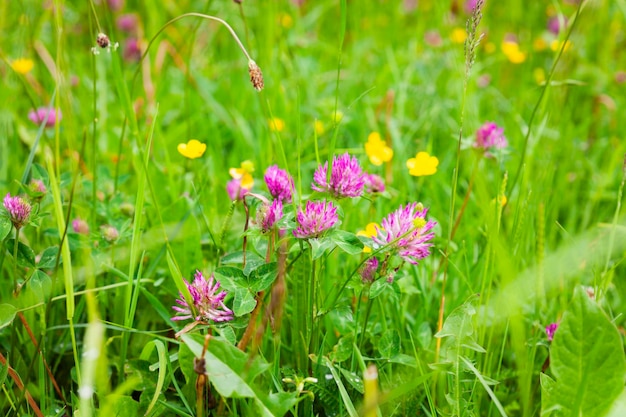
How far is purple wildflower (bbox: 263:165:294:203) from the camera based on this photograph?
115 cm

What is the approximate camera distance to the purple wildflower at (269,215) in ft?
3.49

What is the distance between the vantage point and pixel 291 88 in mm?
2375

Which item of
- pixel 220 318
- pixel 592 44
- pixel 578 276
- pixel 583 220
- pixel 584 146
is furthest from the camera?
pixel 592 44

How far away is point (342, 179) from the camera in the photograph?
1073 millimetres

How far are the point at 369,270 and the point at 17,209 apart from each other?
60 cm

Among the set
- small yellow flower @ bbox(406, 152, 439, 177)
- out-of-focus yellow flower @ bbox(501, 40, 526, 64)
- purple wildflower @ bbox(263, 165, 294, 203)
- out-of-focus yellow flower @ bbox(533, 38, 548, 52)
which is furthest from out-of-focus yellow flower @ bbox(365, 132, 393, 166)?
out-of-focus yellow flower @ bbox(533, 38, 548, 52)

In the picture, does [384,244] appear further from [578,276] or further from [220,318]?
[578,276]

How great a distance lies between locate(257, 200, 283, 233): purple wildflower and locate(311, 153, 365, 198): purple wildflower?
7 centimetres

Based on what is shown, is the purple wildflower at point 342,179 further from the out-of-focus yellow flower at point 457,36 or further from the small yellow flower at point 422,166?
the out-of-focus yellow flower at point 457,36

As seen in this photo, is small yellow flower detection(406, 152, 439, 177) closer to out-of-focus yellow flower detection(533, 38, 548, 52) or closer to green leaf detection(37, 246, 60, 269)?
green leaf detection(37, 246, 60, 269)

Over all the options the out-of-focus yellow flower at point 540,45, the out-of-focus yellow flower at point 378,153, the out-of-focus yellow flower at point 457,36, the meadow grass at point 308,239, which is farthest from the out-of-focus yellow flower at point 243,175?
the out-of-focus yellow flower at point 540,45

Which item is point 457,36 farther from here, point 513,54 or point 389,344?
point 389,344

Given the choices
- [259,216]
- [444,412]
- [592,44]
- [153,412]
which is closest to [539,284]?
[444,412]

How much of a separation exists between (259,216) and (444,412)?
437mm
